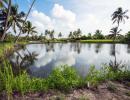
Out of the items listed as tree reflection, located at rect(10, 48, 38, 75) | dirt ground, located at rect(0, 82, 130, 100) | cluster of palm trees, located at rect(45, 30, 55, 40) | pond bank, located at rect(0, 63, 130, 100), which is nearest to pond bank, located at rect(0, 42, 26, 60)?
pond bank, located at rect(0, 63, 130, 100)

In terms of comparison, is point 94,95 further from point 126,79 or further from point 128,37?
point 128,37

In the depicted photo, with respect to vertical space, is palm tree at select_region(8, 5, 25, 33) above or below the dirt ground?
above

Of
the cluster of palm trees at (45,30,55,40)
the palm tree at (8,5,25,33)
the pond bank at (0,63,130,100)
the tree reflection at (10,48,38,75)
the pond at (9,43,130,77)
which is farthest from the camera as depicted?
the cluster of palm trees at (45,30,55,40)

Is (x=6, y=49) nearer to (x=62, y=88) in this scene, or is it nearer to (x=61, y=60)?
(x=61, y=60)

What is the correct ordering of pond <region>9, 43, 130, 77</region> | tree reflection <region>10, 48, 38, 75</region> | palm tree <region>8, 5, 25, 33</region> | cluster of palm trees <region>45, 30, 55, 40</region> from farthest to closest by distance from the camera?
A: cluster of palm trees <region>45, 30, 55, 40</region>
palm tree <region>8, 5, 25, 33</region>
pond <region>9, 43, 130, 77</region>
tree reflection <region>10, 48, 38, 75</region>

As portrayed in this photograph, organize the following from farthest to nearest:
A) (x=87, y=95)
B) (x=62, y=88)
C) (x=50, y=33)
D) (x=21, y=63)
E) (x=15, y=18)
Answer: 1. (x=50, y=33)
2. (x=15, y=18)
3. (x=21, y=63)
4. (x=62, y=88)
5. (x=87, y=95)

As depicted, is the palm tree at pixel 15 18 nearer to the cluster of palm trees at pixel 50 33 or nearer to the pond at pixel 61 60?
the pond at pixel 61 60

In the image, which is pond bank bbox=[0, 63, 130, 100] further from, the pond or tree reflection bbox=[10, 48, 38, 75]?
tree reflection bbox=[10, 48, 38, 75]

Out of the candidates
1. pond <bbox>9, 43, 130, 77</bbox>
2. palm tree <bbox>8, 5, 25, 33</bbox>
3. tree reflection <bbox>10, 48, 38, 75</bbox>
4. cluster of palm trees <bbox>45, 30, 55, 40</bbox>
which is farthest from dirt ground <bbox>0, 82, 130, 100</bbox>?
cluster of palm trees <bbox>45, 30, 55, 40</bbox>

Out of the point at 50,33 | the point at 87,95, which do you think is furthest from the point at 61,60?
the point at 50,33

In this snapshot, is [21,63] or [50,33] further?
[50,33]

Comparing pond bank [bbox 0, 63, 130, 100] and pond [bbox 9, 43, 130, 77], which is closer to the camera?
pond bank [bbox 0, 63, 130, 100]

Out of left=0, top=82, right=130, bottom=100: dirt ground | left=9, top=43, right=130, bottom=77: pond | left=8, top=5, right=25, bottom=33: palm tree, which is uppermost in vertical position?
left=8, top=5, right=25, bottom=33: palm tree

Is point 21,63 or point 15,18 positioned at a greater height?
point 15,18
